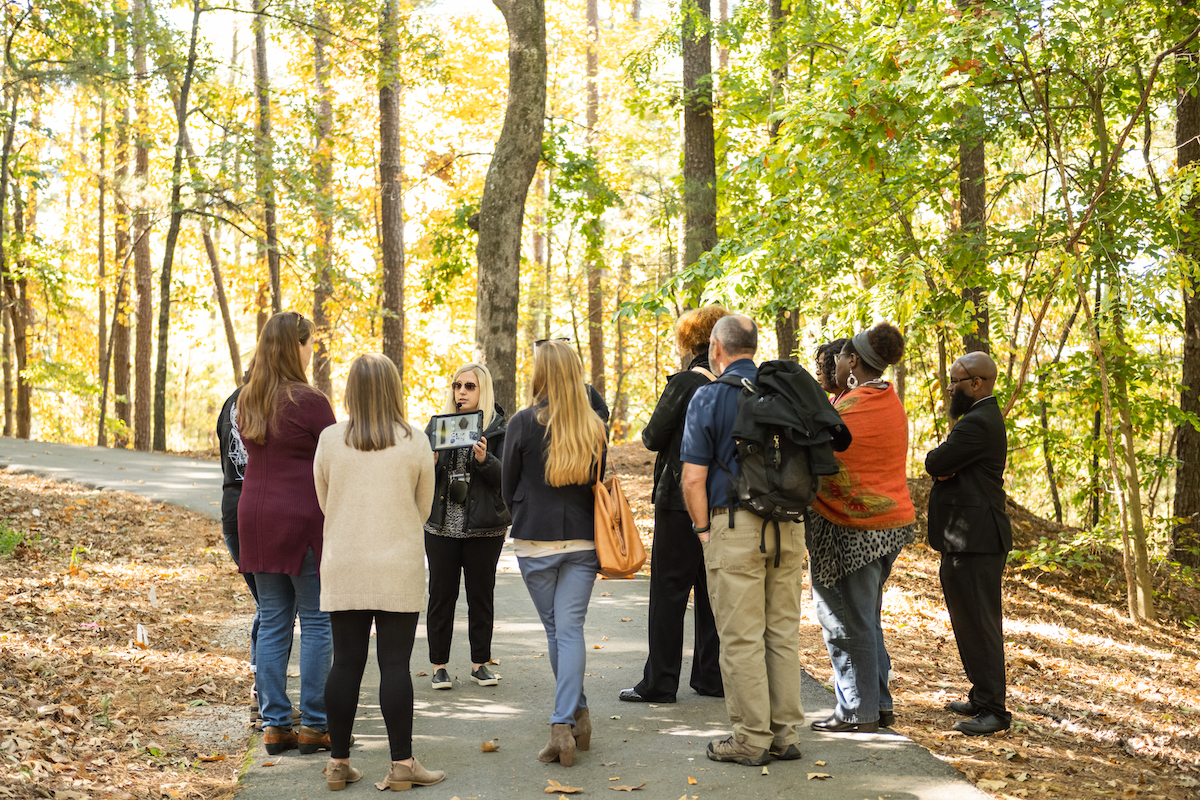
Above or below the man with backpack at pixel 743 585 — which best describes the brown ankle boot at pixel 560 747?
below

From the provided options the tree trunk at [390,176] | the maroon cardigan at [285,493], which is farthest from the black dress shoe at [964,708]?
the tree trunk at [390,176]

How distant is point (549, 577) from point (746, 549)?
1042 millimetres


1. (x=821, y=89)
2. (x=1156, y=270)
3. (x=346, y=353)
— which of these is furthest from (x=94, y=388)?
(x=1156, y=270)

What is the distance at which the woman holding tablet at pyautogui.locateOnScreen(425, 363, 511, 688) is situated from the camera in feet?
17.8

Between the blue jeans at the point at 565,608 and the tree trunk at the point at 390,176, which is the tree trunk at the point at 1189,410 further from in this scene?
the tree trunk at the point at 390,176

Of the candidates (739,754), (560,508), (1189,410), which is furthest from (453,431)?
(1189,410)

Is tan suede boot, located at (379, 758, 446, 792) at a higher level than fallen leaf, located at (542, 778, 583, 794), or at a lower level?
higher

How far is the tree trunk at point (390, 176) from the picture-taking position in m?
15.9

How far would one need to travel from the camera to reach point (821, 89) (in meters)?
8.22

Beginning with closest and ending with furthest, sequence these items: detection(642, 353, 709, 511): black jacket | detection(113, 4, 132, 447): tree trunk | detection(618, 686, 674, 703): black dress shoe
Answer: detection(642, 353, 709, 511): black jacket → detection(618, 686, 674, 703): black dress shoe → detection(113, 4, 132, 447): tree trunk

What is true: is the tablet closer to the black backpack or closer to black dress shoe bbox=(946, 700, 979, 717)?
the black backpack

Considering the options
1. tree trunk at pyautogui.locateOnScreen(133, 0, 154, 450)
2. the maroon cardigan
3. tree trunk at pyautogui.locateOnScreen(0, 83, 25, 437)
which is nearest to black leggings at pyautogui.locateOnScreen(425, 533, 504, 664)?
the maroon cardigan

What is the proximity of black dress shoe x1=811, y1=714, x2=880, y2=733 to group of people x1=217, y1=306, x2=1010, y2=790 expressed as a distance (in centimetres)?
1

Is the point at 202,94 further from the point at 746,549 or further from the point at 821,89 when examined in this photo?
the point at 746,549
